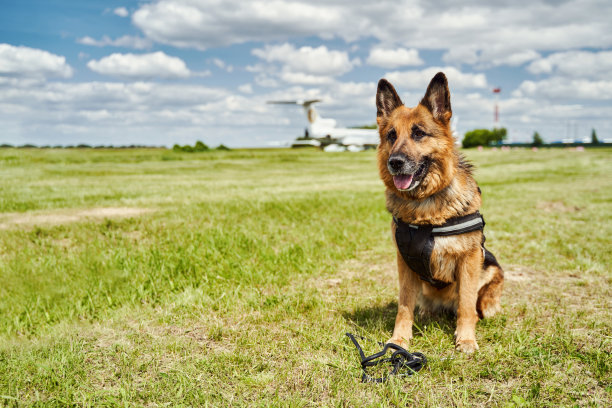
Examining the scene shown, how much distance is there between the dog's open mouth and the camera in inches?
150

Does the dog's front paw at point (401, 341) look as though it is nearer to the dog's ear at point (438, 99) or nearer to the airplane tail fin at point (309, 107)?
the dog's ear at point (438, 99)

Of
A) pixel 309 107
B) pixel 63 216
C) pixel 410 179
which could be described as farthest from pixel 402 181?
pixel 309 107

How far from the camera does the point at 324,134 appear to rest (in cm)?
7662

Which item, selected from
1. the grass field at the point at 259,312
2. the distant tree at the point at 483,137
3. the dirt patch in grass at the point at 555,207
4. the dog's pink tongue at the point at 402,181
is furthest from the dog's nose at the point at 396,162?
the distant tree at the point at 483,137

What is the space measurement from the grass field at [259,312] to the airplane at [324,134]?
63.6 metres

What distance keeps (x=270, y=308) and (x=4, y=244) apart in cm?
561

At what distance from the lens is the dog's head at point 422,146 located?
3.79 m

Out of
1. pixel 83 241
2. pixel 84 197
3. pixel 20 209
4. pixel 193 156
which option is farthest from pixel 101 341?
pixel 193 156

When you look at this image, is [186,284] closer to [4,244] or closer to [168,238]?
[168,238]

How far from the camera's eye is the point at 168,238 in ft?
25.8

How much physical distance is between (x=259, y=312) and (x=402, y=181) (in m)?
2.30

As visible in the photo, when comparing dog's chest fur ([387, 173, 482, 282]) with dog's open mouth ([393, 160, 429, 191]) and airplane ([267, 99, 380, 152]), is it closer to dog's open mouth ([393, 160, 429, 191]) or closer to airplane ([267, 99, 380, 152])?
dog's open mouth ([393, 160, 429, 191])

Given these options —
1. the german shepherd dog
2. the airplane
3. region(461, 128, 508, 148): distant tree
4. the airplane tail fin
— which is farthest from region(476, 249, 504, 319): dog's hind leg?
region(461, 128, 508, 148): distant tree

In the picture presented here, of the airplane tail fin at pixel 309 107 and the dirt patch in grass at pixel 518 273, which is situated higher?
the airplane tail fin at pixel 309 107
